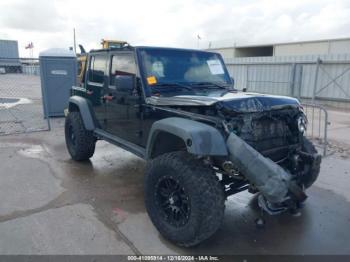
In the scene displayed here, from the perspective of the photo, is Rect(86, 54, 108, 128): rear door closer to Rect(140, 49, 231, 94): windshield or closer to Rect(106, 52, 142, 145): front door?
Rect(106, 52, 142, 145): front door

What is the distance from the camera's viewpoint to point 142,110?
12.0 feet

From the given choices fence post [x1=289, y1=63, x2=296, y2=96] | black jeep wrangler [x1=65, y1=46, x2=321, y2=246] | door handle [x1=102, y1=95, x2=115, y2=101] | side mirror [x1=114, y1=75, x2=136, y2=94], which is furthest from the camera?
fence post [x1=289, y1=63, x2=296, y2=96]

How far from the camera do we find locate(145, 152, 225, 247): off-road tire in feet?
8.59

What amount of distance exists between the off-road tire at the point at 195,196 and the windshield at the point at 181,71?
3.64ft

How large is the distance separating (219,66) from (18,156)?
13.7 feet

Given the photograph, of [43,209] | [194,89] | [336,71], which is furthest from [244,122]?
[336,71]

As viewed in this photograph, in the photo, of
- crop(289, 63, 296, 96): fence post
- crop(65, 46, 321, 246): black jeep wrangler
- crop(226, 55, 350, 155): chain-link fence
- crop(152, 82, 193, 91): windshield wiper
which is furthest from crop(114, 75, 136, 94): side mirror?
crop(289, 63, 296, 96): fence post

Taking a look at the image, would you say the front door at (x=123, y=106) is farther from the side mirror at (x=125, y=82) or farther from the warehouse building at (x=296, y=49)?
the warehouse building at (x=296, y=49)

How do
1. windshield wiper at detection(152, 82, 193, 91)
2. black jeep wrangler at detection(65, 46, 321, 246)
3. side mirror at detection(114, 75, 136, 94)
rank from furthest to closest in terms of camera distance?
windshield wiper at detection(152, 82, 193, 91), side mirror at detection(114, 75, 136, 94), black jeep wrangler at detection(65, 46, 321, 246)

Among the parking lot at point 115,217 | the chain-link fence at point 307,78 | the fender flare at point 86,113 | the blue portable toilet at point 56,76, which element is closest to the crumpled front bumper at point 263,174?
the parking lot at point 115,217

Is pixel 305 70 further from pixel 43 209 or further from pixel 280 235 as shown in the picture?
pixel 43 209

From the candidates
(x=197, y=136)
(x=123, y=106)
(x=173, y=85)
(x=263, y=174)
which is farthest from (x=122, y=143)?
(x=263, y=174)

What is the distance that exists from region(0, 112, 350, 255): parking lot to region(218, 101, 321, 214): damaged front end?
0.46 metres

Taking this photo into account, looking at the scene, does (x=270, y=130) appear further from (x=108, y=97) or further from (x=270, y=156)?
(x=108, y=97)
